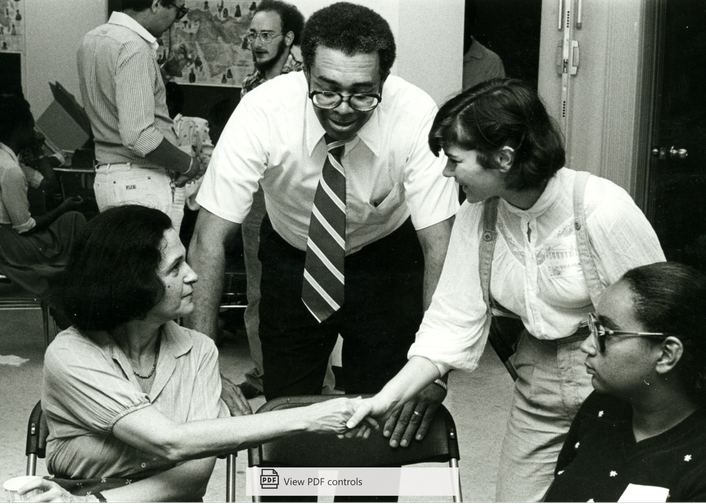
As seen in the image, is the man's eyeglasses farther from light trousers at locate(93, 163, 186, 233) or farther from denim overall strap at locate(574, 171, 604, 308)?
denim overall strap at locate(574, 171, 604, 308)

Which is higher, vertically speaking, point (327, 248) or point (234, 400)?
point (327, 248)

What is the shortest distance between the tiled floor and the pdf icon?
861 mm

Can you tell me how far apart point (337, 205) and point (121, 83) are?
95cm

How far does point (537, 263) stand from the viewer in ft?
6.20

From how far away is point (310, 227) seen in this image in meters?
2.44

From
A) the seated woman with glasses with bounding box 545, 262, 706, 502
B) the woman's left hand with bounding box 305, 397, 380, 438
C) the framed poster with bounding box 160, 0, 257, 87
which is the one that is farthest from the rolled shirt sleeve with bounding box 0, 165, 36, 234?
the seated woman with glasses with bounding box 545, 262, 706, 502

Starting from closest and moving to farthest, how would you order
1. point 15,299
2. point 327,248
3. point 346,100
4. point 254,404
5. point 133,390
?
1. point 133,390
2. point 346,100
3. point 327,248
4. point 15,299
5. point 254,404

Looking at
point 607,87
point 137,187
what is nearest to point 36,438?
point 137,187

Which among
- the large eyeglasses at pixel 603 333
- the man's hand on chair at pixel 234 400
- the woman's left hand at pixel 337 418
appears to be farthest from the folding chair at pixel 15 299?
the large eyeglasses at pixel 603 333

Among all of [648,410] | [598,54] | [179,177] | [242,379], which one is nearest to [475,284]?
[648,410]

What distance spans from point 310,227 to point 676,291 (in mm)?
1089

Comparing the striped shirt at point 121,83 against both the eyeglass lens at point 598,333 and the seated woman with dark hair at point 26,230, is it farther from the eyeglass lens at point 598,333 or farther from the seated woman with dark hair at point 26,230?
the eyeglass lens at point 598,333

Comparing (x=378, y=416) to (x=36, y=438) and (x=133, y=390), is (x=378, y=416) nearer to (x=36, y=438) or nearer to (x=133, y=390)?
(x=133, y=390)

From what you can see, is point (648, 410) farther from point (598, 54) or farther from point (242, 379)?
point (242, 379)
